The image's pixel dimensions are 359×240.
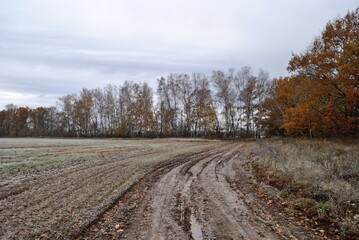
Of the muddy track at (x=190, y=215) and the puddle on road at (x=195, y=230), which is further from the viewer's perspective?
the muddy track at (x=190, y=215)

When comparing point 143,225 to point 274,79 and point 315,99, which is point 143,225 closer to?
point 315,99

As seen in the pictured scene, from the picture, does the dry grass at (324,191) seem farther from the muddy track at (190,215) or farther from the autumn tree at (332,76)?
the autumn tree at (332,76)

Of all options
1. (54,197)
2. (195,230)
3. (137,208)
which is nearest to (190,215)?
(195,230)

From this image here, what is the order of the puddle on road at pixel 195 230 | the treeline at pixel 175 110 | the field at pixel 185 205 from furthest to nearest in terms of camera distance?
the treeline at pixel 175 110
the field at pixel 185 205
the puddle on road at pixel 195 230

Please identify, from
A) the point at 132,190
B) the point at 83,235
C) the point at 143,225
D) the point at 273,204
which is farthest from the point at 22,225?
the point at 273,204

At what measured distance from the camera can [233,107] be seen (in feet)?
213

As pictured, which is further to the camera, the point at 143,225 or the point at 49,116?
the point at 49,116

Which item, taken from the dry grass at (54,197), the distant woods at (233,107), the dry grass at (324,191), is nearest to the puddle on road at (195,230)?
the dry grass at (54,197)

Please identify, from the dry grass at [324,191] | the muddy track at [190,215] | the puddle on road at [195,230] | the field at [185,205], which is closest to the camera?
the puddle on road at [195,230]

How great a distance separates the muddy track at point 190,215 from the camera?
5559 millimetres

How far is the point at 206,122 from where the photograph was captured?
64750 millimetres

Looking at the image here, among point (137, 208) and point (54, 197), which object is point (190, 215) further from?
point (54, 197)

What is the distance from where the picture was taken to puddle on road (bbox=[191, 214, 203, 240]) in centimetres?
539

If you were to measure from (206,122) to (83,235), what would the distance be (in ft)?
196
